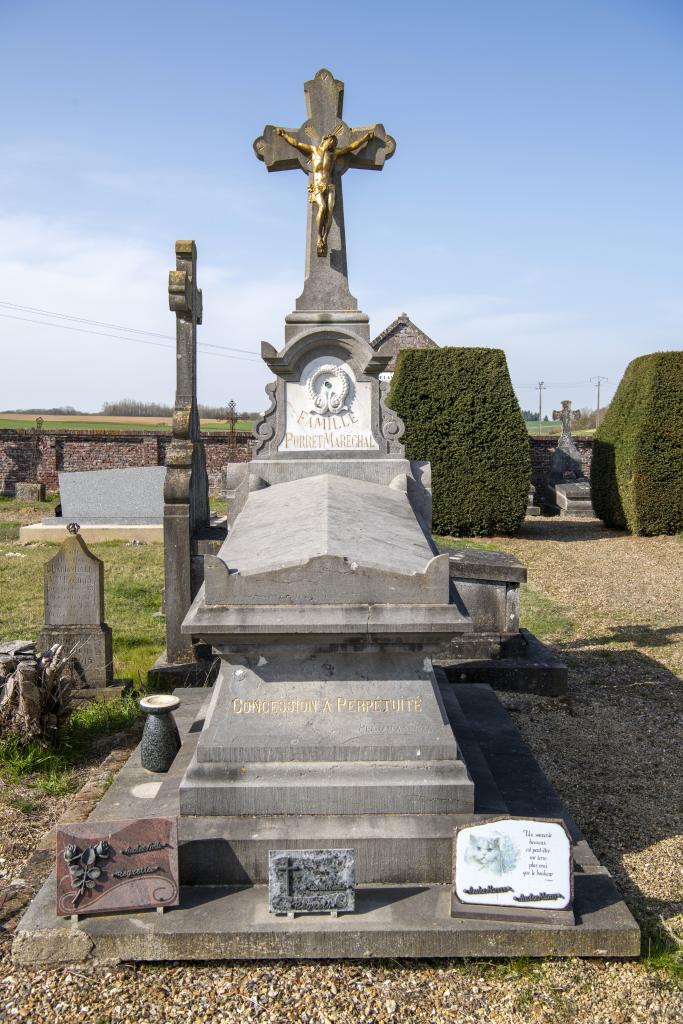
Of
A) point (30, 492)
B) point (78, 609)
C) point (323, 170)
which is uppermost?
point (323, 170)

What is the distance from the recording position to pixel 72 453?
2273cm

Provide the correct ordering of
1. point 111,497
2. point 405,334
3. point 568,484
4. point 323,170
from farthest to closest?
point 405,334 < point 568,484 < point 111,497 < point 323,170

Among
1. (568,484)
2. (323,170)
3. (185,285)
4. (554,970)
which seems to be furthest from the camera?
(568,484)

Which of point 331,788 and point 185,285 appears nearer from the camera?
point 331,788

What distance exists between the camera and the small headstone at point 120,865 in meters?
3.48

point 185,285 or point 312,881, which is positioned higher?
point 185,285

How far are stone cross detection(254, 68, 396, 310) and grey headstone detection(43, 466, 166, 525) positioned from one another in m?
10.3

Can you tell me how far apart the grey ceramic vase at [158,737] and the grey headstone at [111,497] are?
11.5m

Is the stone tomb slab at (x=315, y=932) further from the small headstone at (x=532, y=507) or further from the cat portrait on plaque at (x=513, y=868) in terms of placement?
the small headstone at (x=532, y=507)

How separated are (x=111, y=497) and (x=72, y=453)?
722 cm

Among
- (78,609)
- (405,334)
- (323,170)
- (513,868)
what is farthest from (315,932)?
Result: (405,334)

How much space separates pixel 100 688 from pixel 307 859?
3.78m

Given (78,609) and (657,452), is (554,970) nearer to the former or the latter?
(78,609)

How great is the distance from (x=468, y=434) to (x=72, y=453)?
11.9m
